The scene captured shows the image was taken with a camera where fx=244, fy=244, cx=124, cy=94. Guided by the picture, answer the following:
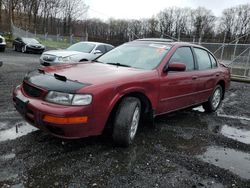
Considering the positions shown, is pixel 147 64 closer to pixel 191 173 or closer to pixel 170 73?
pixel 170 73

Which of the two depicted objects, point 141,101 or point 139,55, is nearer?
point 141,101

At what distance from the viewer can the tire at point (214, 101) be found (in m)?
5.85

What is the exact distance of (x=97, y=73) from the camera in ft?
11.3

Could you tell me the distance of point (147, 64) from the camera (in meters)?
4.07

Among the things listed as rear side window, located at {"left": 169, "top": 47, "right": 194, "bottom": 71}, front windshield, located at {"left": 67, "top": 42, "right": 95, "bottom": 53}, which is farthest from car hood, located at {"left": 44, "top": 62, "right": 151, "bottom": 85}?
front windshield, located at {"left": 67, "top": 42, "right": 95, "bottom": 53}

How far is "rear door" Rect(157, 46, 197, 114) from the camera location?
4.05m

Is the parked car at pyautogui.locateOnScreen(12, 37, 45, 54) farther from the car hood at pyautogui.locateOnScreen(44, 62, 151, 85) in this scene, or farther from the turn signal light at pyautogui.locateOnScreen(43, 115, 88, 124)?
the turn signal light at pyautogui.locateOnScreen(43, 115, 88, 124)

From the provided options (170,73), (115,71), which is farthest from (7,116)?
(170,73)

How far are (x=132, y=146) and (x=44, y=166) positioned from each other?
130cm

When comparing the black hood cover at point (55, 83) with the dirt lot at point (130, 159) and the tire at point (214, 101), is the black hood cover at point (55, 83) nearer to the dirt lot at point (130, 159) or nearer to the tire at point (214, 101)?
the dirt lot at point (130, 159)

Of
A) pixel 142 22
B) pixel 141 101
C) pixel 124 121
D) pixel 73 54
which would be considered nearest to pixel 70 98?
pixel 124 121

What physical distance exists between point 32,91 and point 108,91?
1008 millimetres

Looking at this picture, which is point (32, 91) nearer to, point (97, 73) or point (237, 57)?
point (97, 73)

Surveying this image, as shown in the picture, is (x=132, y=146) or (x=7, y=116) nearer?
(x=132, y=146)
